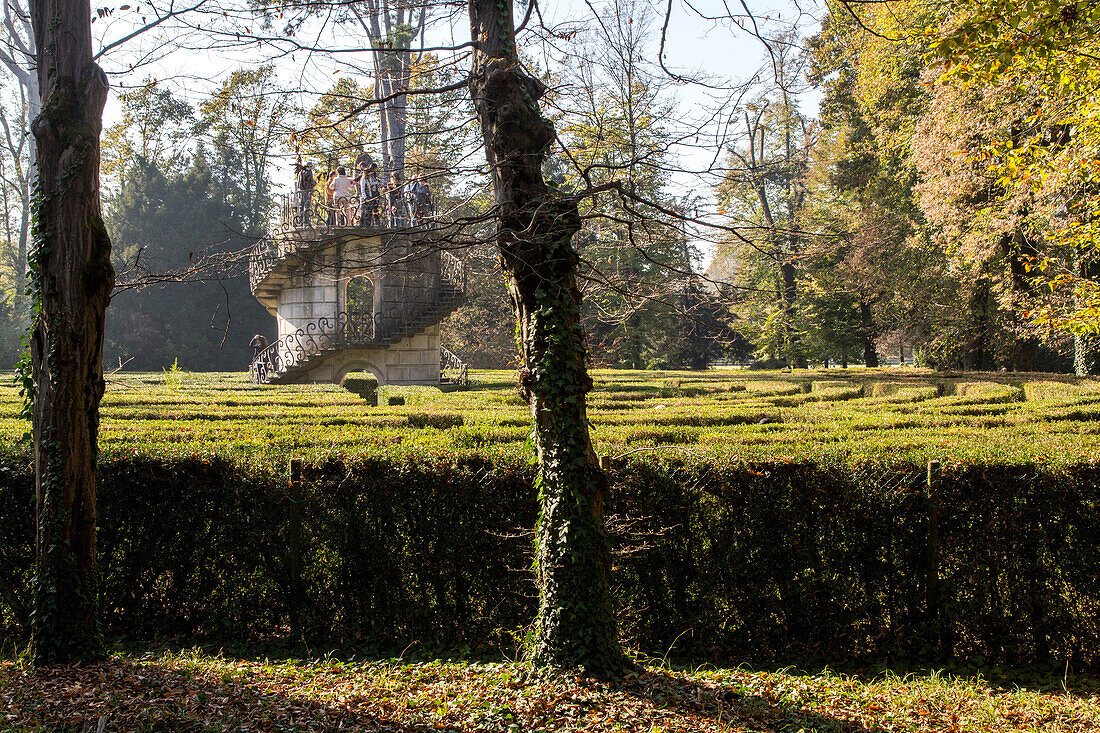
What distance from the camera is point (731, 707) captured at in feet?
13.2

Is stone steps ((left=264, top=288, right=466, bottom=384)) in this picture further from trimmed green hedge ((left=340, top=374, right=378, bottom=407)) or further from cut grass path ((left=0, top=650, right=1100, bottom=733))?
cut grass path ((left=0, top=650, right=1100, bottom=733))

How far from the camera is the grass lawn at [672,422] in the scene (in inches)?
221

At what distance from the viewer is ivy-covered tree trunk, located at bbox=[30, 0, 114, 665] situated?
14.1 feet

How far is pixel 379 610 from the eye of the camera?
5188mm

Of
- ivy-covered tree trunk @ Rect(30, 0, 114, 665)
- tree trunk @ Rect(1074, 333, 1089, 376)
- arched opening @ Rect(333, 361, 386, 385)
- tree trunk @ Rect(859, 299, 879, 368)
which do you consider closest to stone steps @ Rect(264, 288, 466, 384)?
arched opening @ Rect(333, 361, 386, 385)

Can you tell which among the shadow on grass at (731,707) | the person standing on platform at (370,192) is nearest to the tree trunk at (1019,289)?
the person standing on platform at (370,192)

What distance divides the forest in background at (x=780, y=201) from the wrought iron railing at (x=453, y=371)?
4.12 metres

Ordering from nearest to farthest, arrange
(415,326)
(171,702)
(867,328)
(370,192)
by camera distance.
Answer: (171,702) → (370,192) → (415,326) → (867,328)

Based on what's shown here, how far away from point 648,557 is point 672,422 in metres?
5.09

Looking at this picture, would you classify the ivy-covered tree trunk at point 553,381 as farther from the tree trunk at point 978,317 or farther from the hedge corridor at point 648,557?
the tree trunk at point 978,317

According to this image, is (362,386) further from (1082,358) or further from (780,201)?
(780,201)

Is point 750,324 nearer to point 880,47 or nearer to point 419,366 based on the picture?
point 880,47

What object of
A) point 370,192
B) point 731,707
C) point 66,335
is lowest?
point 731,707

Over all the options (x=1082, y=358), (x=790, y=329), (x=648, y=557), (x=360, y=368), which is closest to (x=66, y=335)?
(x=648, y=557)
